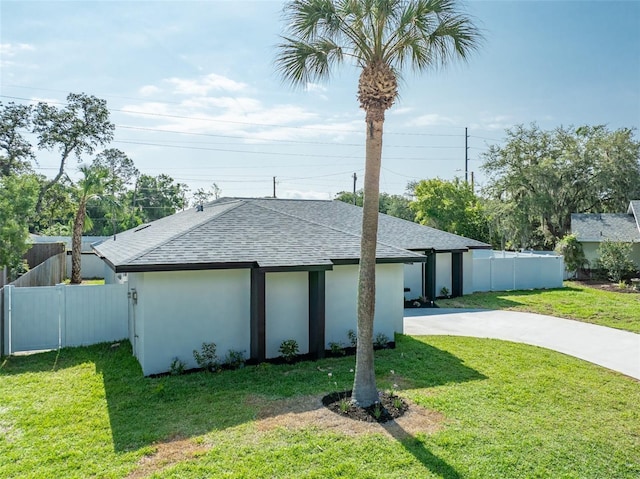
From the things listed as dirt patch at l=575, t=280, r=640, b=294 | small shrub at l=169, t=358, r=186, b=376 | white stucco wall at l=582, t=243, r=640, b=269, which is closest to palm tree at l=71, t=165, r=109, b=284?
small shrub at l=169, t=358, r=186, b=376

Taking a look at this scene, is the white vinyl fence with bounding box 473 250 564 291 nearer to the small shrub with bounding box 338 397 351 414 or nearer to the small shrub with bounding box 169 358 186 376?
the small shrub with bounding box 338 397 351 414

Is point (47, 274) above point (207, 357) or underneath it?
above

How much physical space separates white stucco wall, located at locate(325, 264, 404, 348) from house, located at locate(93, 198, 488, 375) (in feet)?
0.08

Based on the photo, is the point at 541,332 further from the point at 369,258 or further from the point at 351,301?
the point at 369,258

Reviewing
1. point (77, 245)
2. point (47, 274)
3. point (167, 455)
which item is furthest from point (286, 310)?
point (77, 245)

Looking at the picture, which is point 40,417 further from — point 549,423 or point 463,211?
point 463,211

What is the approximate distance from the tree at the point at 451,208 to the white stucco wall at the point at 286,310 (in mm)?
28280

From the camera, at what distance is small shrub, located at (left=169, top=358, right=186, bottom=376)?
8.62 m

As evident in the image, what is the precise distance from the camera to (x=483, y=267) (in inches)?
811

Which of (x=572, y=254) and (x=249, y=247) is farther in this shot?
(x=572, y=254)

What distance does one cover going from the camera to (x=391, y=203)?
2554 inches

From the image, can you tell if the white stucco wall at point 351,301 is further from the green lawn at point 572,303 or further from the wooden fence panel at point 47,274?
the wooden fence panel at point 47,274

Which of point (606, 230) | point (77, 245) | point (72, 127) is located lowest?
point (77, 245)

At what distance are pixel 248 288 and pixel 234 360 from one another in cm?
156
